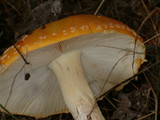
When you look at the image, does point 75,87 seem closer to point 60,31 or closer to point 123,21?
point 60,31

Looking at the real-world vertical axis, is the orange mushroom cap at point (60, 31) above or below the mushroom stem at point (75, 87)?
above

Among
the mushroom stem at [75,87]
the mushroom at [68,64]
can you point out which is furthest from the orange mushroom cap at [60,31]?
the mushroom stem at [75,87]

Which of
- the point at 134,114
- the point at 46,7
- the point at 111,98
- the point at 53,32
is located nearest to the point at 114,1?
the point at 46,7

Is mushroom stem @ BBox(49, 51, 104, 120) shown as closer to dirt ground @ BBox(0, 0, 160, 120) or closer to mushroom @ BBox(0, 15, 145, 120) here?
mushroom @ BBox(0, 15, 145, 120)

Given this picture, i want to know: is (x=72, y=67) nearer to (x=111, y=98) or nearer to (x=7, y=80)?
(x=7, y=80)

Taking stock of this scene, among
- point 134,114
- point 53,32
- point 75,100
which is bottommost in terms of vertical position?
point 134,114

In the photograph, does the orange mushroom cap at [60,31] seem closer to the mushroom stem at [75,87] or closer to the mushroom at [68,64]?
the mushroom at [68,64]

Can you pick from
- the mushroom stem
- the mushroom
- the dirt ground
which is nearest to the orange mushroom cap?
the mushroom
